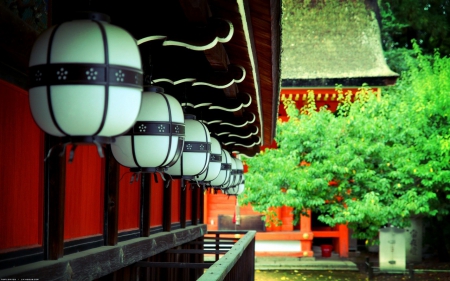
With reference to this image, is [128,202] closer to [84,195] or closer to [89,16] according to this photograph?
[84,195]

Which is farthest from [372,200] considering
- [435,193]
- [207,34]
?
[207,34]

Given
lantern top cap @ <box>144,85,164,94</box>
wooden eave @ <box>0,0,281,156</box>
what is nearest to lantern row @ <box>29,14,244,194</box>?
wooden eave @ <box>0,0,281,156</box>

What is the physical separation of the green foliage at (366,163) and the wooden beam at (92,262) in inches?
441

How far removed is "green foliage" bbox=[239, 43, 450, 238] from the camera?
17.9 m

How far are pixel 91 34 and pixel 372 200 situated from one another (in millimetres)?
15494

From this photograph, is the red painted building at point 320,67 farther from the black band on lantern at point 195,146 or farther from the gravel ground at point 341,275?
the black band on lantern at point 195,146

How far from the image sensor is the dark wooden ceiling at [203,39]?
13.5 ft

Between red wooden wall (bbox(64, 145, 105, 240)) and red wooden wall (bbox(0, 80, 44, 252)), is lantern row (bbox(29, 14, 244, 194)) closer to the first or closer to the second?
red wooden wall (bbox(0, 80, 44, 252))

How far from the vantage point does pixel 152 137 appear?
3.89 metres

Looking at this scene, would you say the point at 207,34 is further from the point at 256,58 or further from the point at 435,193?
the point at 435,193

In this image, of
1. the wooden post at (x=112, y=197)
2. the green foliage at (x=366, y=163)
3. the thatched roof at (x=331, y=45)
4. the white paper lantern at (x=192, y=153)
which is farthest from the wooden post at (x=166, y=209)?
the thatched roof at (x=331, y=45)

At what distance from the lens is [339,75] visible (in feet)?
73.8

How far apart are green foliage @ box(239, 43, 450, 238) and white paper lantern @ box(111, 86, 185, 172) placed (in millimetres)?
14029

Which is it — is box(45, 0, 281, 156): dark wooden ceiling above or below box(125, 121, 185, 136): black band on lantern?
above
